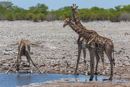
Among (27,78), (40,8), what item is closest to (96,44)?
(27,78)

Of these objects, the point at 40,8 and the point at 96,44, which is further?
the point at 40,8

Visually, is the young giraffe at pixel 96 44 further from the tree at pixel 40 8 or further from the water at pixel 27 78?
the tree at pixel 40 8

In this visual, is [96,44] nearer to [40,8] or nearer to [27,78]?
[27,78]

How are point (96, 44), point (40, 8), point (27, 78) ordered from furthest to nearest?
point (40, 8)
point (27, 78)
point (96, 44)

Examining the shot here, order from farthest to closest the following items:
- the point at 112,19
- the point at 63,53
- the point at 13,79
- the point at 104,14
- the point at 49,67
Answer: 1. the point at 104,14
2. the point at 112,19
3. the point at 63,53
4. the point at 49,67
5. the point at 13,79

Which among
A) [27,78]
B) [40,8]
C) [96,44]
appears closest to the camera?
[96,44]

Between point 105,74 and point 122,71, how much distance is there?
71 cm

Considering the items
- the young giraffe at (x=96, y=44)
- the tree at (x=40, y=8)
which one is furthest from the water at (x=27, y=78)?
the tree at (x=40, y=8)

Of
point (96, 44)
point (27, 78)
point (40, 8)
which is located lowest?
point (27, 78)

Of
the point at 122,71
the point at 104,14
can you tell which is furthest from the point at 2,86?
the point at 104,14

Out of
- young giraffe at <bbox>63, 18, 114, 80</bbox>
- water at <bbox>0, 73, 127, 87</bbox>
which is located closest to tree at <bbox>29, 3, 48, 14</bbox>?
water at <bbox>0, 73, 127, 87</bbox>

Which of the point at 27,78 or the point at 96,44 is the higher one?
the point at 96,44

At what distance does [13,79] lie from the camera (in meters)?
9.60

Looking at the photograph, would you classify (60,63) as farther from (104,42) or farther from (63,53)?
(104,42)
